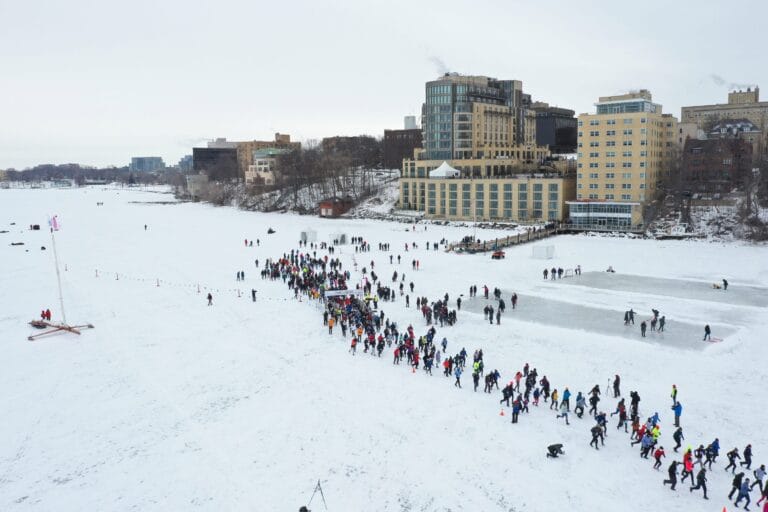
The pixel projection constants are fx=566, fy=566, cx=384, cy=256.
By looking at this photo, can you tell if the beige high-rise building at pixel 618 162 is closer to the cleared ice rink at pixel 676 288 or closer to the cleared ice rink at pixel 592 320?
the cleared ice rink at pixel 676 288

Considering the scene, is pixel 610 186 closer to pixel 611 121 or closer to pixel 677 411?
pixel 611 121

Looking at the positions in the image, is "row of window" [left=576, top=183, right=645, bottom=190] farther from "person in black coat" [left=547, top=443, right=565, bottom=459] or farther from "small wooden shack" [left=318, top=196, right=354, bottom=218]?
"person in black coat" [left=547, top=443, right=565, bottom=459]

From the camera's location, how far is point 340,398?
770 inches

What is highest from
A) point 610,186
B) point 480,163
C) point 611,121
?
point 611,121

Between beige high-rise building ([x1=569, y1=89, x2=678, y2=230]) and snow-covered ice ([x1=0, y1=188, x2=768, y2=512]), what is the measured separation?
25.6 m

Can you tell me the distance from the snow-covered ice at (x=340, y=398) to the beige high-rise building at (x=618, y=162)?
25.6 meters

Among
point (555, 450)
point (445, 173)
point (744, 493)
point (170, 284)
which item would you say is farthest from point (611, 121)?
point (744, 493)

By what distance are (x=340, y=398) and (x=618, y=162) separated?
2249 inches

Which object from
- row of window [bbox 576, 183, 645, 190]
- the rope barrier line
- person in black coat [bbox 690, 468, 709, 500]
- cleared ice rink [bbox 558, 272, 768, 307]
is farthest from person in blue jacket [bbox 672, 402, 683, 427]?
row of window [bbox 576, 183, 645, 190]

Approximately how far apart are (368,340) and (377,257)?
25116mm

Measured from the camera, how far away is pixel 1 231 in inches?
3100

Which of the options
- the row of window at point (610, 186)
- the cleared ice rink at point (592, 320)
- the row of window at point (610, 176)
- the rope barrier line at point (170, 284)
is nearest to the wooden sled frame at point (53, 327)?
the rope barrier line at point (170, 284)

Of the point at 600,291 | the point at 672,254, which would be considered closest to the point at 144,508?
the point at 600,291

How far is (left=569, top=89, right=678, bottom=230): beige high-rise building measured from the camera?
6456 centimetres
